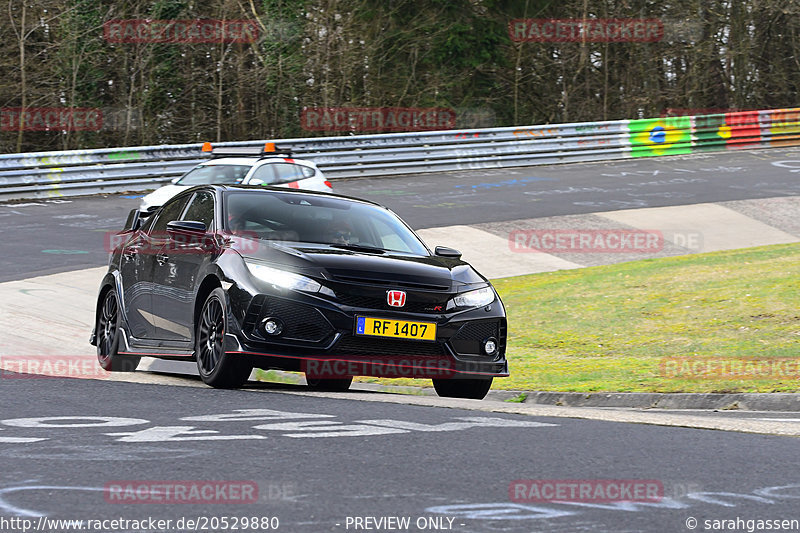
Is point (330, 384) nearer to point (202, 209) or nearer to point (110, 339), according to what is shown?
point (202, 209)

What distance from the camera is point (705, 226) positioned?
23.9 m

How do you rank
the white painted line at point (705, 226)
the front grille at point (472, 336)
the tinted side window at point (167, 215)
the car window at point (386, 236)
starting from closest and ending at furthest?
1. the front grille at point (472, 336)
2. the car window at point (386, 236)
3. the tinted side window at point (167, 215)
4. the white painted line at point (705, 226)

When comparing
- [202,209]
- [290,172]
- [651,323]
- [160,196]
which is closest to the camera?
[202,209]

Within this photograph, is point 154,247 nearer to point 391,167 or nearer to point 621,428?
point 621,428

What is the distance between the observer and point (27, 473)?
569cm

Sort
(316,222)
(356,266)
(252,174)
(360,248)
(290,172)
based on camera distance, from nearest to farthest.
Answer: (356,266)
(360,248)
(316,222)
(252,174)
(290,172)

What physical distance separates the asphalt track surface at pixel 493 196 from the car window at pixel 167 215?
269 inches

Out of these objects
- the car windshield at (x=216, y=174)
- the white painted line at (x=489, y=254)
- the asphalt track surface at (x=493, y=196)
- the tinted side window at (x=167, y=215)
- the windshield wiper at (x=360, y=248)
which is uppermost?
the tinted side window at (x=167, y=215)

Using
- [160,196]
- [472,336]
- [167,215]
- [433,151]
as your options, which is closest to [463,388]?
[472,336]

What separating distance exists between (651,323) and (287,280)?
6.42 metres

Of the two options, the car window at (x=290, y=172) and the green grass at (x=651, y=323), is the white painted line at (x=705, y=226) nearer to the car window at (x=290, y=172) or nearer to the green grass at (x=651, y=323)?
the green grass at (x=651, y=323)

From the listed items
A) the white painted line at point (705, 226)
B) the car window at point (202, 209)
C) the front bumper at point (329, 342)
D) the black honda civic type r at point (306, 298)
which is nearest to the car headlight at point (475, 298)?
the black honda civic type r at point (306, 298)

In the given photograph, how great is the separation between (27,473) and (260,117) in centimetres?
3203

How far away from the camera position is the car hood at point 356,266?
347 inches
